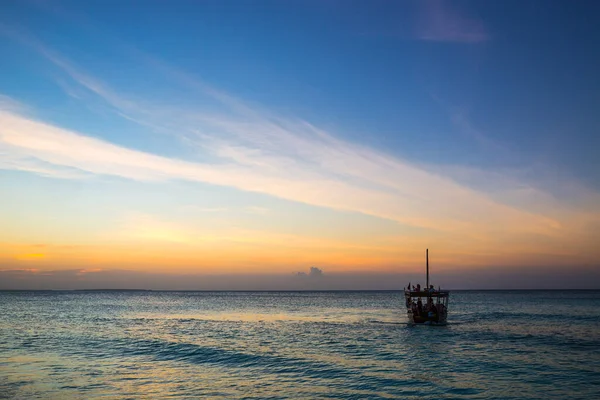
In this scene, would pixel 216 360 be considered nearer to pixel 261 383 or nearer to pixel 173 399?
pixel 261 383

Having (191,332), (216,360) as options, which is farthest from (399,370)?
(191,332)

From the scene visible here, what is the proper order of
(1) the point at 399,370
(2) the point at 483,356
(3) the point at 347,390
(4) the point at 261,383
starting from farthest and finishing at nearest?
(2) the point at 483,356 < (1) the point at 399,370 < (4) the point at 261,383 < (3) the point at 347,390

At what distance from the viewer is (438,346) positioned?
130 ft

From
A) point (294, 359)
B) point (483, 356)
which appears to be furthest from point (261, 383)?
point (483, 356)

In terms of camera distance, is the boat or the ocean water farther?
the boat

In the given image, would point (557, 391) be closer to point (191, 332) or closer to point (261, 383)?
point (261, 383)

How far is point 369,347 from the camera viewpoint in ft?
126

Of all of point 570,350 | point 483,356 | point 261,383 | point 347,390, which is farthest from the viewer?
point 570,350

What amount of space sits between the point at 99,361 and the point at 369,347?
2085 centimetres

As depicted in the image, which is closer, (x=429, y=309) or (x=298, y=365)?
(x=298, y=365)

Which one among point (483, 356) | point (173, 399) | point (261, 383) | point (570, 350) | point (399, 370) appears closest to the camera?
point (173, 399)

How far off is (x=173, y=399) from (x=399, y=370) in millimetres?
14087

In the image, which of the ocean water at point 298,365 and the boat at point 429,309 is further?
the boat at point 429,309

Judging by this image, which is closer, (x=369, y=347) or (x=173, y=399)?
(x=173, y=399)
